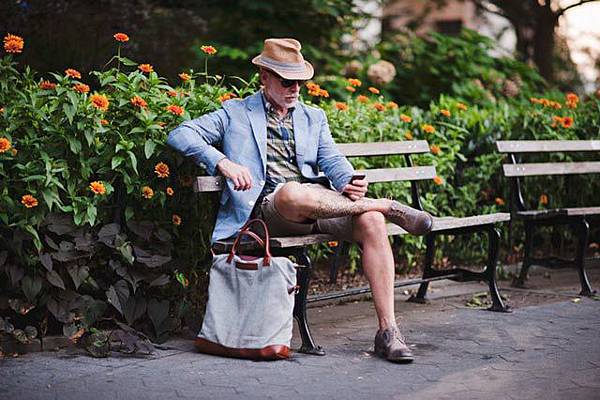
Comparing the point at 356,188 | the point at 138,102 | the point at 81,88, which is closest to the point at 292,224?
the point at 356,188

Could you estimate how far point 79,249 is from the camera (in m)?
4.79

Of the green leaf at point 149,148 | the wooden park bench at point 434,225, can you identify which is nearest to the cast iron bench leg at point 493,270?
the wooden park bench at point 434,225

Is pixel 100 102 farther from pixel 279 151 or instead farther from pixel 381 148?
pixel 381 148

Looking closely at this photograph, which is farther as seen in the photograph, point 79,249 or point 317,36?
point 317,36

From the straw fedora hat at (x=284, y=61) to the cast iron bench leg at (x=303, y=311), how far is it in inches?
38.0

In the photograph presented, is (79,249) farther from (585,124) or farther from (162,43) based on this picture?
(162,43)

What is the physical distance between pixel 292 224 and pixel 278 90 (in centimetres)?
76

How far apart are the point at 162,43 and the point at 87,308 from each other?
A: 608cm

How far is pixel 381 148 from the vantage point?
6148mm

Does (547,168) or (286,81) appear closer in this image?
(286,81)

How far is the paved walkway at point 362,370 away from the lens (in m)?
4.16

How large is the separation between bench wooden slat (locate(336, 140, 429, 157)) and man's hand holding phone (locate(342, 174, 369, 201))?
2.04 feet

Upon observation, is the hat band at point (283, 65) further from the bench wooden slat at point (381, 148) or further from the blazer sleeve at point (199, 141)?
the bench wooden slat at point (381, 148)

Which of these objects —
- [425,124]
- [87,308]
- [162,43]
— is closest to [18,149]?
[87,308]
